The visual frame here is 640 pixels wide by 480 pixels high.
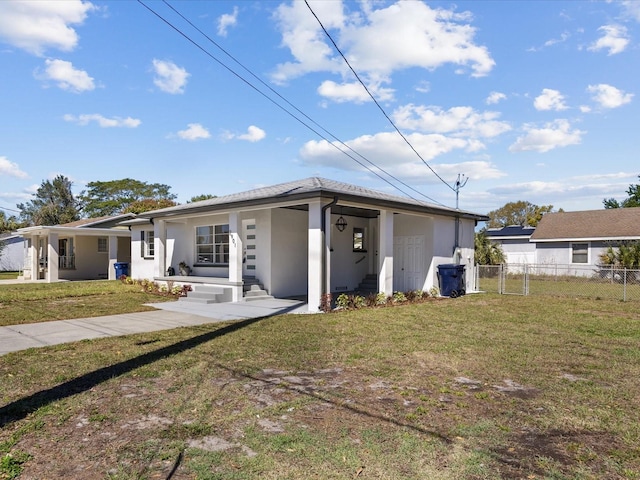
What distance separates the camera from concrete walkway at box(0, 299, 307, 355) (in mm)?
7875

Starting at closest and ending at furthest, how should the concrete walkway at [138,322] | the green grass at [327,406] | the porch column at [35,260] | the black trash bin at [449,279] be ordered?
1. the green grass at [327,406]
2. the concrete walkway at [138,322]
3. the black trash bin at [449,279]
4. the porch column at [35,260]

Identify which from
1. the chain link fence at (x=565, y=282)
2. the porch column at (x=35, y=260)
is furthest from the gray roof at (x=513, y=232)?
the porch column at (x=35, y=260)

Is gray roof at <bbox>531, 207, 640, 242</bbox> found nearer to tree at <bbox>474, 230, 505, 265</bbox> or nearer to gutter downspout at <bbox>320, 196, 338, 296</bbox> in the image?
tree at <bbox>474, 230, 505, 265</bbox>

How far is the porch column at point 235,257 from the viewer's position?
13.3 m

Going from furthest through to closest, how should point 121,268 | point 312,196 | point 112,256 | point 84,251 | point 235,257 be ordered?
point 84,251 < point 112,256 < point 121,268 < point 235,257 < point 312,196

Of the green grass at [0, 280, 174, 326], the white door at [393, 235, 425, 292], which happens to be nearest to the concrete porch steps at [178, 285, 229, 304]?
the green grass at [0, 280, 174, 326]

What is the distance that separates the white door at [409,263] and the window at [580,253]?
47.6ft

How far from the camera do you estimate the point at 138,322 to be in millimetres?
9750

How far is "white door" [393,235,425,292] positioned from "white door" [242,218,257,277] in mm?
5258

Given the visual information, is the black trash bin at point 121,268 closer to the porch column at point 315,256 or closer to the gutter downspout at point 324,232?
the porch column at point 315,256

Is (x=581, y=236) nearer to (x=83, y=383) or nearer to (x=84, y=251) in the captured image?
(x=83, y=383)

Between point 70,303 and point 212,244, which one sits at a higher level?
point 212,244

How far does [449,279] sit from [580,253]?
14.1 metres

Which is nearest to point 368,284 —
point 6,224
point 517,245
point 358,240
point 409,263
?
point 358,240
